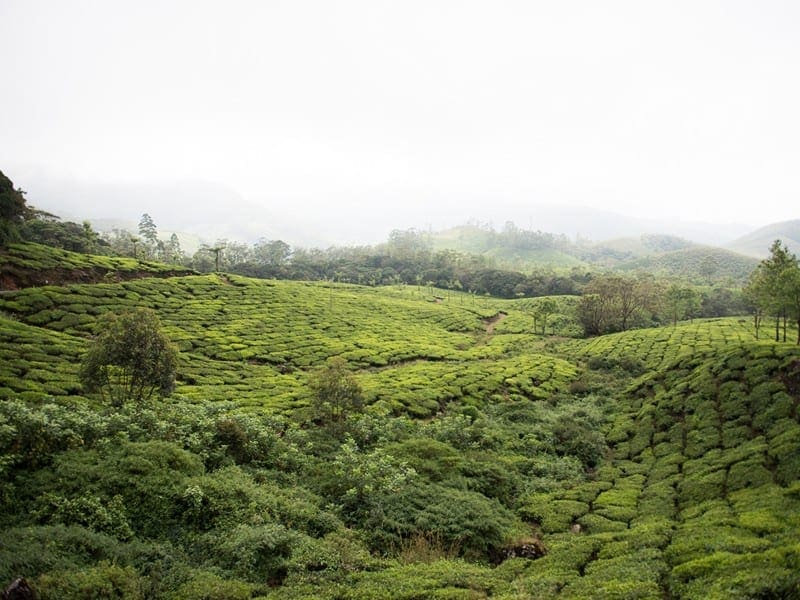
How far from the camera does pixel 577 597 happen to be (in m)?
11.2

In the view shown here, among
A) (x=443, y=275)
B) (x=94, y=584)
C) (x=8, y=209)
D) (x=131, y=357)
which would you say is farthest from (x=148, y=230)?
(x=94, y=584)

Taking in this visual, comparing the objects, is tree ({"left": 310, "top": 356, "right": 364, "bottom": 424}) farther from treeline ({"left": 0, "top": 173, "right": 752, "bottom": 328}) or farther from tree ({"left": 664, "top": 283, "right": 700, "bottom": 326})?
tree ({"left": 664, "top": 283, "right": 700, "bottom": 326})

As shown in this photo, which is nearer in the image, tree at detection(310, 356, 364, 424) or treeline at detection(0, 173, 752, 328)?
tree at detection(310, 356, 364, 424)

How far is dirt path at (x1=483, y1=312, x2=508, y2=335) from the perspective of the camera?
7512 cm

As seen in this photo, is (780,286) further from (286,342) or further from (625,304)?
(286,342)

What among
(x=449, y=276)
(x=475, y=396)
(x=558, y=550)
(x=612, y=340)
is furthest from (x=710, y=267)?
(x=558, y=550)

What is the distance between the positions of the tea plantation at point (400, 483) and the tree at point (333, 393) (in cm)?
80

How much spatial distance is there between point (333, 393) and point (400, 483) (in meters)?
8.69

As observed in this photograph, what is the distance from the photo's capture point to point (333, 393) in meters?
25.9

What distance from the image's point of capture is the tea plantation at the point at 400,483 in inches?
468

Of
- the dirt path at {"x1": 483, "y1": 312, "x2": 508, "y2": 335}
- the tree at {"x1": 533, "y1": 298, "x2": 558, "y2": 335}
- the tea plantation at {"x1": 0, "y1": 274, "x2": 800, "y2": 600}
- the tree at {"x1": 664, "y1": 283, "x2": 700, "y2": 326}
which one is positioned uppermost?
the tree at {"x1": 664, "y1": 283, "x2": 700, "y2": 326}

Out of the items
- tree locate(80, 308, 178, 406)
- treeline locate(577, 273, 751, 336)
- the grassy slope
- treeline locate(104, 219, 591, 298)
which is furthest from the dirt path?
tree locate(80, 308, 178, 406)

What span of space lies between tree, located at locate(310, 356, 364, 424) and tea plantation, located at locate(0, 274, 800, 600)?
0.80 metres

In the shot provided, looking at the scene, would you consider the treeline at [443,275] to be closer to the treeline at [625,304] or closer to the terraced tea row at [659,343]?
the treeline at [625,304]
